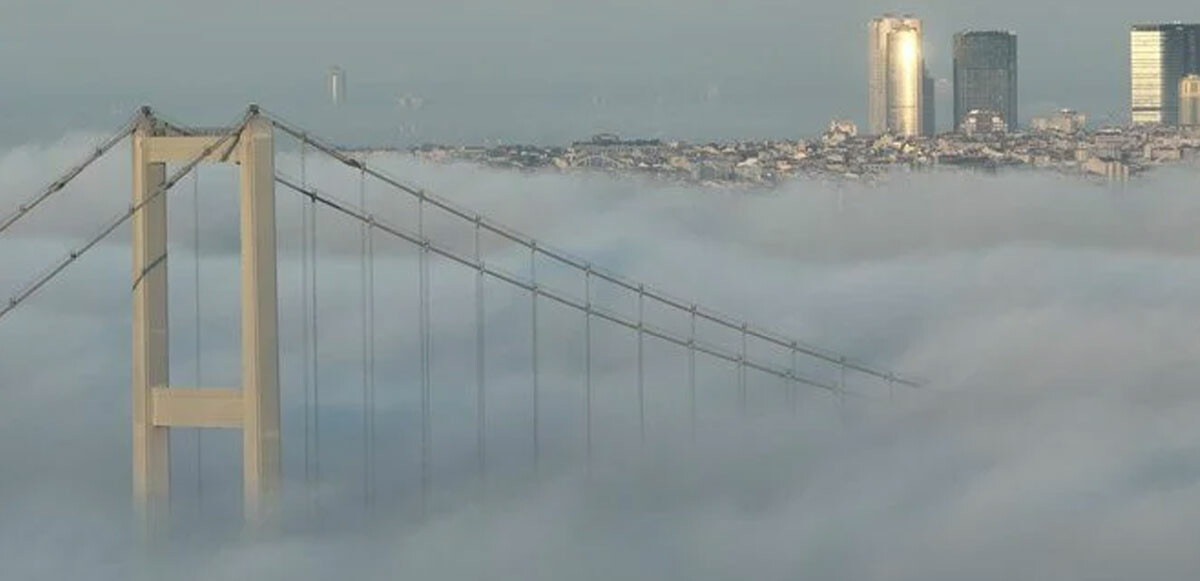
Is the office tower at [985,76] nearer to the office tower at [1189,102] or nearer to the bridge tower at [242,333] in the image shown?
the office tower at [1189,102]

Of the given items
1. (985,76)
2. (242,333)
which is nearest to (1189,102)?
(985,76)

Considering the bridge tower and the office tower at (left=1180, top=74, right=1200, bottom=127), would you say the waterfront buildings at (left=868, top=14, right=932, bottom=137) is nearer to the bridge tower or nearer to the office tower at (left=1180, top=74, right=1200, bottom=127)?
the office tower at (left=1180, top=74, right=1200, bottom=127)

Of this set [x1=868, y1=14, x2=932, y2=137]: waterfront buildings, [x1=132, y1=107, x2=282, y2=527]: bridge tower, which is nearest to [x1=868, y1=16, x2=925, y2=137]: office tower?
[x1=868, y1=14, x2=932, y2=137]: waterfront buildings

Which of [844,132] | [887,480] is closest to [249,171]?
[887,480]

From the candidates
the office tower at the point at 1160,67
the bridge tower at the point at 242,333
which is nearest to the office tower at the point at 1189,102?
the office tower at the point at 1160,67

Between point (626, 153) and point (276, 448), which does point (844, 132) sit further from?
point (276, 448)

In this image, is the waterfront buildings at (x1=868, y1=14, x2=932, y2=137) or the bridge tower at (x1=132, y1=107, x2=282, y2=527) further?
the waterfront buildings at (x1=868, y1=14, x2=932, y2=137)
